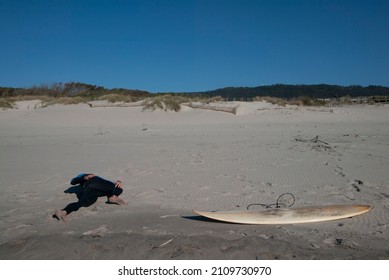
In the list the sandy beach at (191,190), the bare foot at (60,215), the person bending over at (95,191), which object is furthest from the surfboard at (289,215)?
the bare foot at (60,215)

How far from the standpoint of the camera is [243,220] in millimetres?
4312

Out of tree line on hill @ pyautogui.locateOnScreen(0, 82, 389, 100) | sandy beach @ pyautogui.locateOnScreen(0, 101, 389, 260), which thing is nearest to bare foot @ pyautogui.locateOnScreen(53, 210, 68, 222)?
sandy beach @ pyautogui.locateOnScreen(0, 101, 389, 260)

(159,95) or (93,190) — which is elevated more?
(159,95)

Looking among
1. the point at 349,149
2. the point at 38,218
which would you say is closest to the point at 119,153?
the point at 38,218

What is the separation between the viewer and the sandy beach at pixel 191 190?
12.4 ft

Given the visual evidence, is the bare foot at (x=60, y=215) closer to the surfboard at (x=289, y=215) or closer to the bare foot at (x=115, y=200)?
the bare foot at (x=115, y=200)

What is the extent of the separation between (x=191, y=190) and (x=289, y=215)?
5.97ft

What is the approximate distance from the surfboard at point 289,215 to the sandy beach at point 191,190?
78mm

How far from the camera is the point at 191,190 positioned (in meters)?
5.82

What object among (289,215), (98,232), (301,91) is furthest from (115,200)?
(301,91)

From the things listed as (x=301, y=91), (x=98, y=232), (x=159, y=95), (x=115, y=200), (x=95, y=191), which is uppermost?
(x=301, y=91)

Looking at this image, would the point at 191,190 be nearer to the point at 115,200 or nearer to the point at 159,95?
the point at 115,200

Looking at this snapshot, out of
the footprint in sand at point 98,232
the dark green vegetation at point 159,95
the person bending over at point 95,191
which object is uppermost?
the dark green vegetation at point 159,95
